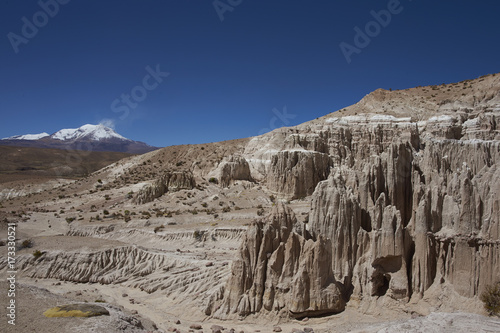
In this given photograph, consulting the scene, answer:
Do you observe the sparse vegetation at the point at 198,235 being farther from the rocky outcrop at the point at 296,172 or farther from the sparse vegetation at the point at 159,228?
the rocky outcrop at the point at 296,172

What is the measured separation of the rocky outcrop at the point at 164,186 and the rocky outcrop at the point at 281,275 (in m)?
36.3

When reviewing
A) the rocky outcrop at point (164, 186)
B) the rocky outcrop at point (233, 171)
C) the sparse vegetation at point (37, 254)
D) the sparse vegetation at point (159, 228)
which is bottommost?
the sparse vegetation at point (37, 254)

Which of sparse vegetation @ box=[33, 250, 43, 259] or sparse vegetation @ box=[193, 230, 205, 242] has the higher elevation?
sparse vegetation @ box=[193, 230, 205, 242]

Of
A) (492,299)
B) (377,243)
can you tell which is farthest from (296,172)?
(492,299)

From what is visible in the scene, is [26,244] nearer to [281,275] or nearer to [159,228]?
[159,228]

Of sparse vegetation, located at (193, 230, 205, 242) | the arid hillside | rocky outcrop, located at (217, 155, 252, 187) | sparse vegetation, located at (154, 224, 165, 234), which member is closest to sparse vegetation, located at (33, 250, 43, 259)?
the arid hillside

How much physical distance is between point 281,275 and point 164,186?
4195 centimetres

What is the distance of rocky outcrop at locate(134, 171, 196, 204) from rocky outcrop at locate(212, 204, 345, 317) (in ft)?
119

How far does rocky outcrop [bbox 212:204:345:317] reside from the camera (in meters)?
16.7

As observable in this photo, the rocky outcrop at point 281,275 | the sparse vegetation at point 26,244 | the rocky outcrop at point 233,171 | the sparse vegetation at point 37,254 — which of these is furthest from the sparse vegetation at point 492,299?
the rocky outcrop at point 233,171

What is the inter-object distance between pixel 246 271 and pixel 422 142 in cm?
3589

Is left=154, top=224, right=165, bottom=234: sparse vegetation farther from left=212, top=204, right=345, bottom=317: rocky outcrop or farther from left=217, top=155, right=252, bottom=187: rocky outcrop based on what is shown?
left=217, top=155, right=252, bottom=187: rocky outcrop

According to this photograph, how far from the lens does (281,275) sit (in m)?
17.6

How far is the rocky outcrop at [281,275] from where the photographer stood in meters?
16.7
